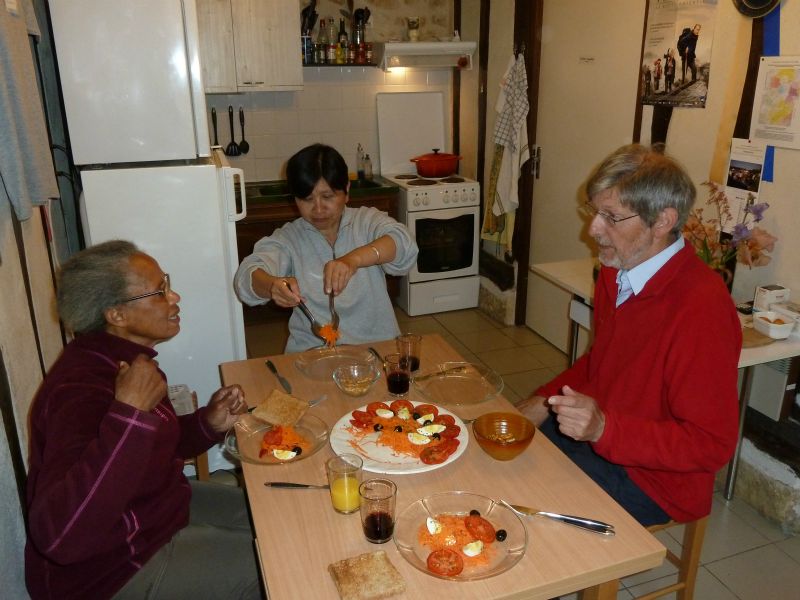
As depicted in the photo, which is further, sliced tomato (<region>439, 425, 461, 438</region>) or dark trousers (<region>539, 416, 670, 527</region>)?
dark trousers (<region>539, 416, 670, 527</region>)

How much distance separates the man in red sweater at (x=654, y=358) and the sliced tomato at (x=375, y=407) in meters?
0.43

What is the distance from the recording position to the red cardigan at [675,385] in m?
1.55

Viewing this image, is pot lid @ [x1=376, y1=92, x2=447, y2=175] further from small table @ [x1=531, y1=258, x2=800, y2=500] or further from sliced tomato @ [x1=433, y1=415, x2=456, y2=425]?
sliced tomato @ [x1=433, y1=415, x2=456, y2=425]

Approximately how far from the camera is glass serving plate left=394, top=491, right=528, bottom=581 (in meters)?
1.19

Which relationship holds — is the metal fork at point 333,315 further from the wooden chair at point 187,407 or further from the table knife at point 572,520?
the table knife at point 572,520

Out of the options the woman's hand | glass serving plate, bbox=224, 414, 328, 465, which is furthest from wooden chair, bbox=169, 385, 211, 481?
glass serving plate, bbox=224, 414, 328, 465

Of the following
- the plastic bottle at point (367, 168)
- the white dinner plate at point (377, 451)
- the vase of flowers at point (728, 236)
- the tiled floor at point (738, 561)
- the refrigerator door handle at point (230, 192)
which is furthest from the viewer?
the plastic bottle at point (367, 168)

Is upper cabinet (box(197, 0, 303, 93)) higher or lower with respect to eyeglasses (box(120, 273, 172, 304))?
higher

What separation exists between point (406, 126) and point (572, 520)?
4232 mm

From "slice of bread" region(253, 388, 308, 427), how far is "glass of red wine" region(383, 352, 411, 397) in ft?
0.85

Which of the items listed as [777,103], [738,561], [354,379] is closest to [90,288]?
[354,379]

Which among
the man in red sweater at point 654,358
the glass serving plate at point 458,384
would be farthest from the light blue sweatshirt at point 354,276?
the man in red sweater at point 654,358

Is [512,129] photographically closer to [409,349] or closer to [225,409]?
[409,349]

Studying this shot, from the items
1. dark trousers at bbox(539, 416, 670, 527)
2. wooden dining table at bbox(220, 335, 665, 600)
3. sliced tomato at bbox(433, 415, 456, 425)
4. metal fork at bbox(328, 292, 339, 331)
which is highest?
metal fork at bbox(328, 292, 339, 331)
